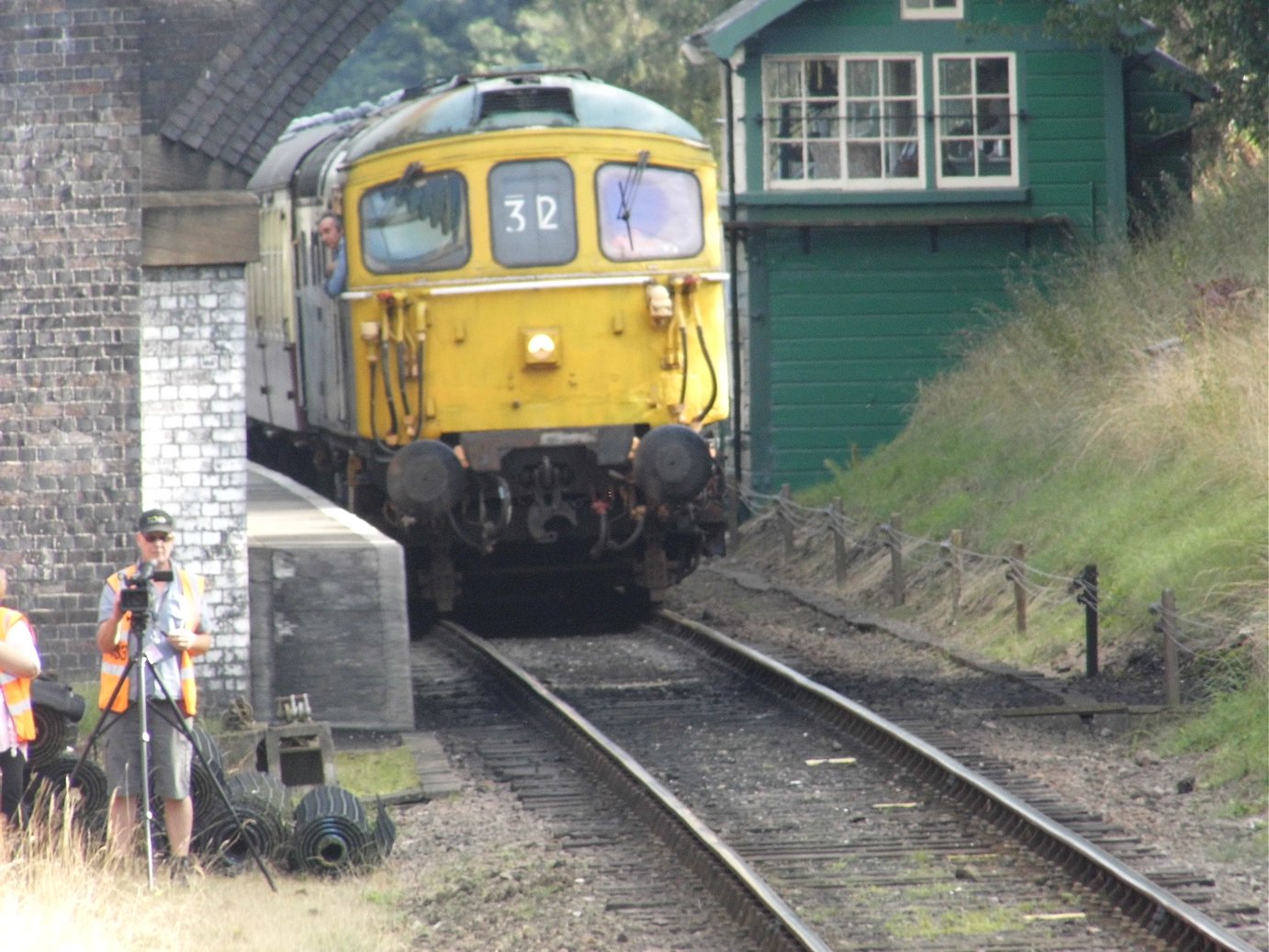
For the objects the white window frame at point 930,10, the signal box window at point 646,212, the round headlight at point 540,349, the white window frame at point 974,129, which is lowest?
the round headlight at point 540,349

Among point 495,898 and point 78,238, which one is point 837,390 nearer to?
point 78,238

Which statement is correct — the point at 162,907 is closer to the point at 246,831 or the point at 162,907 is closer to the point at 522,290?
the point at 246,831

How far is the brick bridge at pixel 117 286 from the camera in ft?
35.0

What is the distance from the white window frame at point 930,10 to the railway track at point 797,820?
30.1 feet

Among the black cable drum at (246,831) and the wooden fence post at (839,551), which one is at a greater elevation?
the wooden fence post at (839,551)

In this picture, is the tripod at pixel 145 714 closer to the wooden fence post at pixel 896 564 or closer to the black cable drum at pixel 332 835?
the black cable drum at pixel 332 835

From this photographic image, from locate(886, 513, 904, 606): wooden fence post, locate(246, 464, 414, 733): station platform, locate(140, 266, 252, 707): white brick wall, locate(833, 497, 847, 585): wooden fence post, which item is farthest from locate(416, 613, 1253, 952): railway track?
locate(833, 497, 847, 585): wooden fence post

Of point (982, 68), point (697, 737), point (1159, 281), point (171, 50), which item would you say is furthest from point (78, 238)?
point (982, 68)

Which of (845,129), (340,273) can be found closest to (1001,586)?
(340,273)

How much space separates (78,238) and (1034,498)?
8030 millimetres

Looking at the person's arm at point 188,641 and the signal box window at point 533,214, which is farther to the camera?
the signal box window at point 533,214

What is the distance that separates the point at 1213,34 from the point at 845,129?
13.3 feet

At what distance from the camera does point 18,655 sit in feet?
25.7

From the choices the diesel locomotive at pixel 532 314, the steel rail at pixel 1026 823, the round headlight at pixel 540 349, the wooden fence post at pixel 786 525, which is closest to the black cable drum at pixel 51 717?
the steel rail at pixel 1026 823
